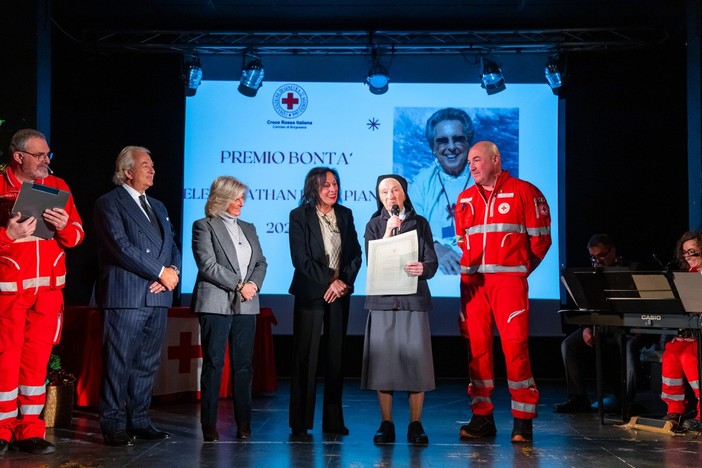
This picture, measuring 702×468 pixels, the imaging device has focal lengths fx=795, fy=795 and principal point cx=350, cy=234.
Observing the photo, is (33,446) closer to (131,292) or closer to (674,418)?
(131,292)

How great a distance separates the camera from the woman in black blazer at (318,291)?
4.72m

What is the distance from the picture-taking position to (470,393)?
4.76 meters

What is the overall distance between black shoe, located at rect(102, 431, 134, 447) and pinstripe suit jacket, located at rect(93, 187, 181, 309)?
2.31 ft

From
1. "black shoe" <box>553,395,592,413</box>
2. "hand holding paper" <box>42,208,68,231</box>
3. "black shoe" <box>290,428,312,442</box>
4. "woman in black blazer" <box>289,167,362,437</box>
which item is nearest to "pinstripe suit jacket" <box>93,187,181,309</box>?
"hand holding paper" <box>42,208,68,231</box>

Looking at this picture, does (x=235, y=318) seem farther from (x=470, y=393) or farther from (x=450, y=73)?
(x=450, y=73)

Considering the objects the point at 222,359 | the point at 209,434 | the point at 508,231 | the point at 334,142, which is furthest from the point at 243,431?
the point at 334,142

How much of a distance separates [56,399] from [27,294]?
137 cm

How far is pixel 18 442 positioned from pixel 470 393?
2.54 m

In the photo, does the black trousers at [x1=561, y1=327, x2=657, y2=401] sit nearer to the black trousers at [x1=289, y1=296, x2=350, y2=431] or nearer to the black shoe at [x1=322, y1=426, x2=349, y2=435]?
the black shoe at [x1=322, y1=426, x2=349, y2=435]

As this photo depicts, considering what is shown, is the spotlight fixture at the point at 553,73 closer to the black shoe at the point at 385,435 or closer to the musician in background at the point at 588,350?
the musician in background at the point at 588,350

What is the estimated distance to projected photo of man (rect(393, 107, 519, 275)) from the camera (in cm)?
845

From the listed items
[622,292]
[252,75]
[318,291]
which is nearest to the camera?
[318,291]

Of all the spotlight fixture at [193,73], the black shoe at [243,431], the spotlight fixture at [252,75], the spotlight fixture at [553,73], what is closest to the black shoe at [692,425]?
the black shoe at [243,431]

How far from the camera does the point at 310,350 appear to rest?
4.76 metres
